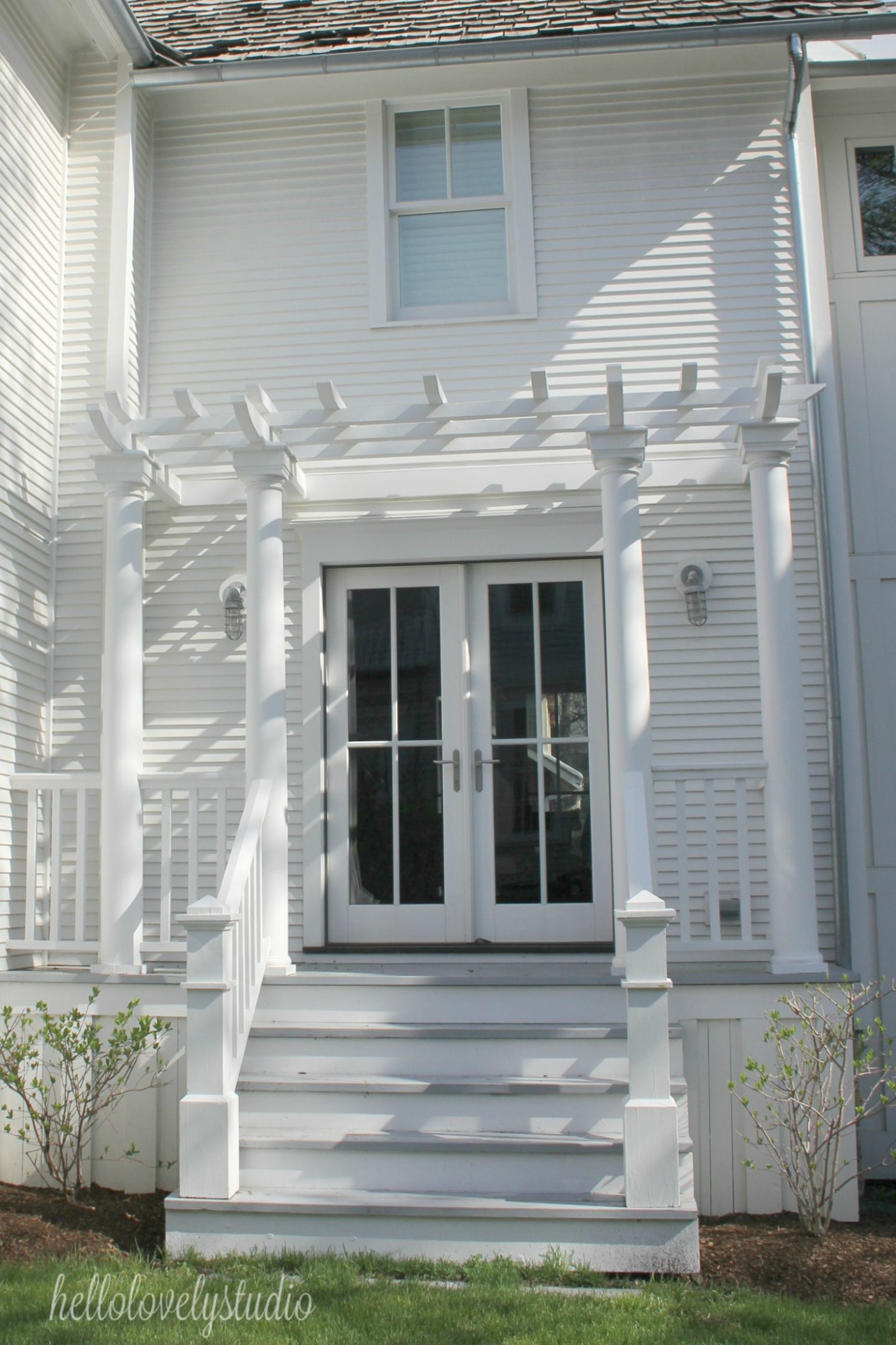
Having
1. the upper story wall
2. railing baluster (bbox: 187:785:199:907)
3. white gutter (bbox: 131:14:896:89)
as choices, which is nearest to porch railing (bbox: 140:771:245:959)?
railing baluster (bbox: 187:785:199:907)

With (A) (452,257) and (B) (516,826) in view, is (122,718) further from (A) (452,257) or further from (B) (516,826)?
(A) (452,257)

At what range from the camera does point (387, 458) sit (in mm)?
6758

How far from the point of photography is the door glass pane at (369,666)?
21.7 feet

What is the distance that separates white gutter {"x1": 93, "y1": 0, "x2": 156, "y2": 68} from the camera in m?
6.34

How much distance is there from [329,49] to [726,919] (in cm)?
498

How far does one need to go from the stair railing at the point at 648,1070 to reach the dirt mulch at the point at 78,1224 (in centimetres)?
174

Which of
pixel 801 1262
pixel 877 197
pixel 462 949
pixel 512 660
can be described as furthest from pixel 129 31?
pixel 801 1262

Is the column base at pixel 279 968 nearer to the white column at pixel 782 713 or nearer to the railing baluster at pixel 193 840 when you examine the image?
the railing baluster at pixel 193 840

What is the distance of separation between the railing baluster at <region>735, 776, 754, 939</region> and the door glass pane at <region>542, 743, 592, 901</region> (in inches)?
41.6

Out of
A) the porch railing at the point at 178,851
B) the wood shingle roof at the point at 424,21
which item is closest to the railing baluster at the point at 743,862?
the porch railing at the point at 178,851

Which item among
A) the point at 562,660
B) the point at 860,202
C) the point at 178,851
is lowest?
the point at 178,851

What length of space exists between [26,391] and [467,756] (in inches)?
114

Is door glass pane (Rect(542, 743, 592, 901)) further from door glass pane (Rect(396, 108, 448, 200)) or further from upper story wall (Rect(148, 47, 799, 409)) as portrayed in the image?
door glass pane (Rect(396, 108, 448, 200))

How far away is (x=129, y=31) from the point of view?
6516 millimetres
